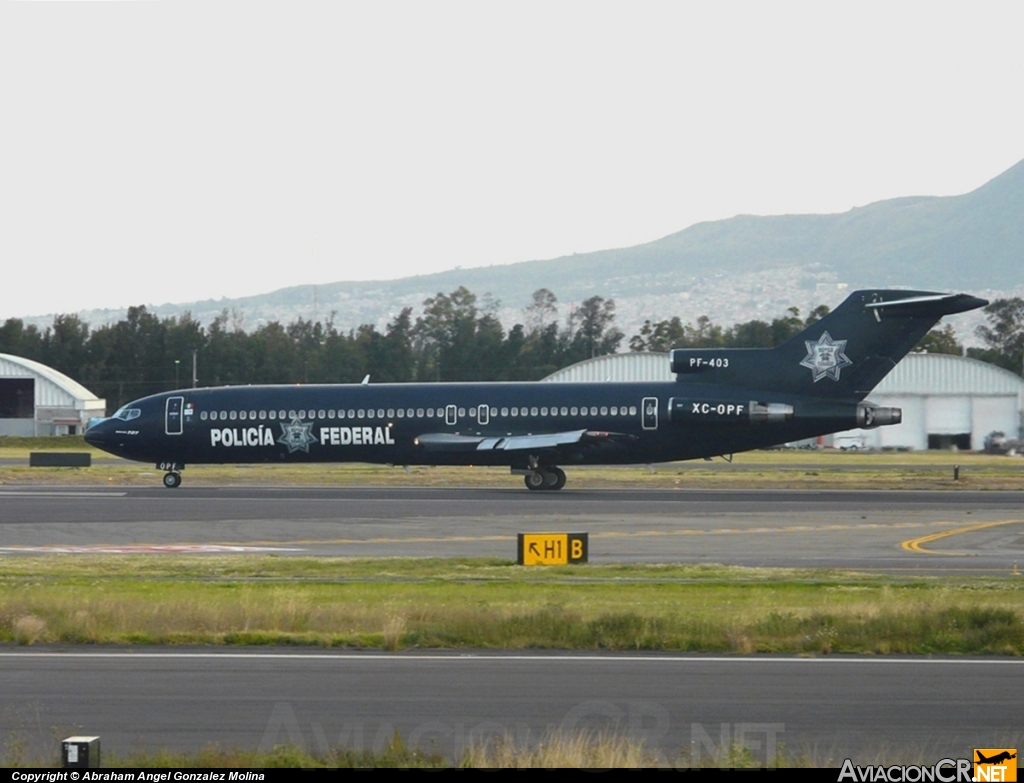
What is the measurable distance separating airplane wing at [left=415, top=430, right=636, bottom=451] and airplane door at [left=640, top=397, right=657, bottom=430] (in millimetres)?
654

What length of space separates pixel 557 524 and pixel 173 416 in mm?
21421

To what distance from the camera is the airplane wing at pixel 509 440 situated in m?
46.8

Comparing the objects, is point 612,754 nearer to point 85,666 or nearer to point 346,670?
point 346,670

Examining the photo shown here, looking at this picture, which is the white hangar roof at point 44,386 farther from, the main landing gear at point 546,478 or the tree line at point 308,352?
the main landing gear at point 546,478

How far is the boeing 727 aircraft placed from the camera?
4581 centimetres

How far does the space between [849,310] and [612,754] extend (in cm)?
3879

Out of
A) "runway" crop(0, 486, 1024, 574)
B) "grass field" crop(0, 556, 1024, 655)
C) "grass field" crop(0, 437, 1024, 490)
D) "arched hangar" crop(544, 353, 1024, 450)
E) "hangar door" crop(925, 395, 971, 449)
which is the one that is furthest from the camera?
"hangar door" crop(925, 395, 971, 449)

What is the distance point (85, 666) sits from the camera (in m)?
14.7

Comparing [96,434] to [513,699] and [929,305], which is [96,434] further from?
[513,699]

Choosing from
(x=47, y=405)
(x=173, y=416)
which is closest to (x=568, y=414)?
(x=173, y=416)

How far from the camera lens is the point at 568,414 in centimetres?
4756

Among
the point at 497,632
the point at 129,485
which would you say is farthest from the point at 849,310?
the point at 497,632

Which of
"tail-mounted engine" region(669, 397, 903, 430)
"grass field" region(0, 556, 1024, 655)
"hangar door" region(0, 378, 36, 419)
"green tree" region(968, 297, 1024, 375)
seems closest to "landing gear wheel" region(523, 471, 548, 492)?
"tail-mounted engine" region(669, 397, 903, 430)

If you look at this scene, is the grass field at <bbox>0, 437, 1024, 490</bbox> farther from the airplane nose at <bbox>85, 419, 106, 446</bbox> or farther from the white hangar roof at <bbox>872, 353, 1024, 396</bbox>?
the white hangar roof at <bbox>872, 353, 1024, 396</bbox>
